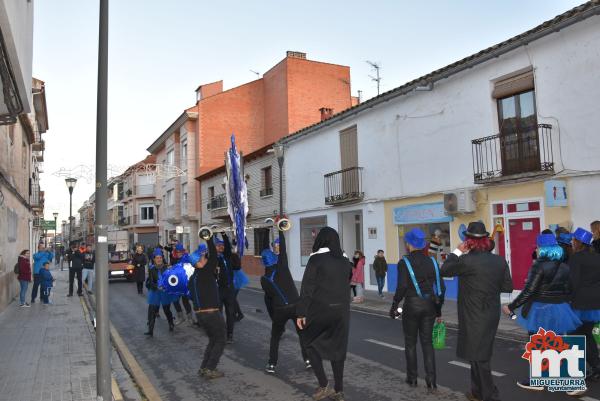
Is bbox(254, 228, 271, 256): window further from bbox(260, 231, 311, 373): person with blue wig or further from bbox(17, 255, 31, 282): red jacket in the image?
bbox(260, 231, 311, 373): person with blue wig

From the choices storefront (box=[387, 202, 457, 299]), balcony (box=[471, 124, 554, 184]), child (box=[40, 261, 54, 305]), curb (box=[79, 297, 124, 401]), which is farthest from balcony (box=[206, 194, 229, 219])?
balcony (box=[471, 124, 554, 184])

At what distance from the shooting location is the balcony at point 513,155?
36.2ft

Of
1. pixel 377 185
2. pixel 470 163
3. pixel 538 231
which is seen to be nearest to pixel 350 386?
pixel 538 231

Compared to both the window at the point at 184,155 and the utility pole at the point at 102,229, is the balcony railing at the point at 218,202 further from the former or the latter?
the utility pole at the point at 102,229

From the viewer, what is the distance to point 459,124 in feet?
43.7

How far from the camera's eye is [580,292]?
5.43 meters

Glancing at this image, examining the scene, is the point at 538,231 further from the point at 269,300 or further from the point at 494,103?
the point at 269,300

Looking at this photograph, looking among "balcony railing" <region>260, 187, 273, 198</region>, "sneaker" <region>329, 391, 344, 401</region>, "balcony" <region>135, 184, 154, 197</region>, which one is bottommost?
"sneaker" <region>329, 391, 344, 401</region>

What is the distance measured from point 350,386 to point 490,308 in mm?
1959

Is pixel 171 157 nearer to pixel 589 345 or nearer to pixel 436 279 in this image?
pixel 436 279

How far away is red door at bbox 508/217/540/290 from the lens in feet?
37.9

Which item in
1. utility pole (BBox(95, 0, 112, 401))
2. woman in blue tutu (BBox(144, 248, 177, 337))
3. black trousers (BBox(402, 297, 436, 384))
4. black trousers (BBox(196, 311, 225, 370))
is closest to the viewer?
utility pole (BBox(95, 0, 112, 401))

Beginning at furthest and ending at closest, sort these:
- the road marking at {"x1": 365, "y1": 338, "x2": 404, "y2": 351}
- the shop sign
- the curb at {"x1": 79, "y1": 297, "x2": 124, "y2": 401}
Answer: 1. the shop sign
2. the road marking at {"x1": 365, "y1": 338, "x2": 404, "y2": 351}
3. the curb at {"x1": 79, "y1": 297, "x2": 124, "y2": 401}

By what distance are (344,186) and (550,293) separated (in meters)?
13.0
